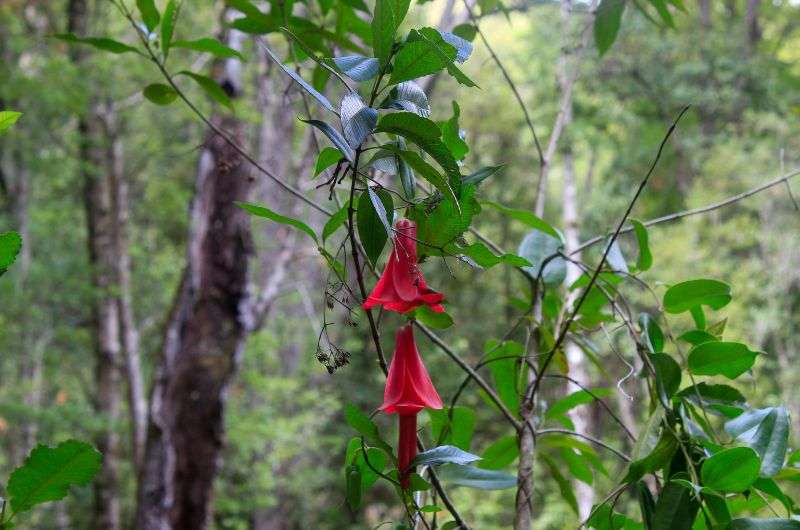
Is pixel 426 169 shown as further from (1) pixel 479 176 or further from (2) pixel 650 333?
(2) pixel 650 333

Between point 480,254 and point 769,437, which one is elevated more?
point 480,254

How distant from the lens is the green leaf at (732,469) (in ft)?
1.46

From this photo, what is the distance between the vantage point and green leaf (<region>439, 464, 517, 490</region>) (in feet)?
1.92

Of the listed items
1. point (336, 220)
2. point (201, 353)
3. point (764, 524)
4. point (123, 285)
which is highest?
point (123, 285)

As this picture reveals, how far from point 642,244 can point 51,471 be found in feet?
1.40

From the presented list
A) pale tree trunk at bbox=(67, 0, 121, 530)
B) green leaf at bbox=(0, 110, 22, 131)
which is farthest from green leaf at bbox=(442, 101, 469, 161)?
pale tree trunk at bbox=(67, 0, 121, 530)

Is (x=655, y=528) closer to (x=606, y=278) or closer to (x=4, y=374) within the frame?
(x=606, y=278)

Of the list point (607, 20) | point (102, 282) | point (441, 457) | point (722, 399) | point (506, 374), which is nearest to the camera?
point (441, 457)

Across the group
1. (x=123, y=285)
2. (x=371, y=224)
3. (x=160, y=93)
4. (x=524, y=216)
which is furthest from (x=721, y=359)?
(x=123, y=285)

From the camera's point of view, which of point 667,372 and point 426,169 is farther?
point 667,372

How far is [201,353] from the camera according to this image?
246 cm

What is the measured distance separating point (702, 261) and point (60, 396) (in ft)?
19.7

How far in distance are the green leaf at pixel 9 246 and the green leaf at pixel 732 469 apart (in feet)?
1.27

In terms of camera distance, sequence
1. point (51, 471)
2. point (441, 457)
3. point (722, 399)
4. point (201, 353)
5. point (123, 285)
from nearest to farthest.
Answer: point (51, 471) → point (441, 457) → point (722, 399) → point (201, 353) → point (123, 285)
